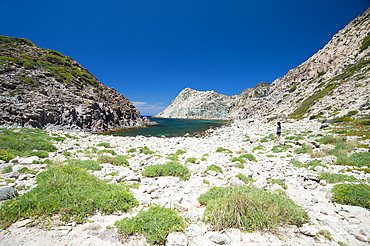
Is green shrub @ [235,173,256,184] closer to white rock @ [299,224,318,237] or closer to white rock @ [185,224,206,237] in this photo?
white rock @ [299,224,318,237]

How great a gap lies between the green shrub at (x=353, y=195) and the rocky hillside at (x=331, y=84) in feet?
91.1

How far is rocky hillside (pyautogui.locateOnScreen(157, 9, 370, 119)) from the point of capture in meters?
32.7

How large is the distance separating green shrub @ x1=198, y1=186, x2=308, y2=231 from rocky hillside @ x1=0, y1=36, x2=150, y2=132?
3354cm

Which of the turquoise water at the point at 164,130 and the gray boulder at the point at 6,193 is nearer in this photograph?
the gray boulder at the point at 6,193

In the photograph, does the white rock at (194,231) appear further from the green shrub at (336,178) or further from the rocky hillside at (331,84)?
the rocky hillside at (331,84)

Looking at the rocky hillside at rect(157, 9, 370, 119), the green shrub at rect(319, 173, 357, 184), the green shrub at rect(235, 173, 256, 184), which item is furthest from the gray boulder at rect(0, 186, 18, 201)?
the rocky hillside at rect(157, 9, 370, 119)

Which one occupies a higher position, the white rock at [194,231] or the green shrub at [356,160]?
the green shrub at [356,160]

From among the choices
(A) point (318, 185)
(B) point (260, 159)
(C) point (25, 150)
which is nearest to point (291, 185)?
(A) point (318, 185)

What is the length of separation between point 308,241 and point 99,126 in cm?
4269

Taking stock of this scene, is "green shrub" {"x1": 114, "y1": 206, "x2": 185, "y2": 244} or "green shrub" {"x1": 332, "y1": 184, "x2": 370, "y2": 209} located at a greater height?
"green shrub" {"x1": 332, "y1": 184, "x2": 370, "y2": 209}

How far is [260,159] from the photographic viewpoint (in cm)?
1187

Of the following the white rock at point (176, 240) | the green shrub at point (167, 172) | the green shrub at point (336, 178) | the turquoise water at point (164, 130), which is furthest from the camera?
the turquoise water at point (164, 130)

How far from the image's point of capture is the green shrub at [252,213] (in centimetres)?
427

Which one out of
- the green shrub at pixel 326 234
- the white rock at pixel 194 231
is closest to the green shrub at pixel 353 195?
the green shrub at pixel 326 234
